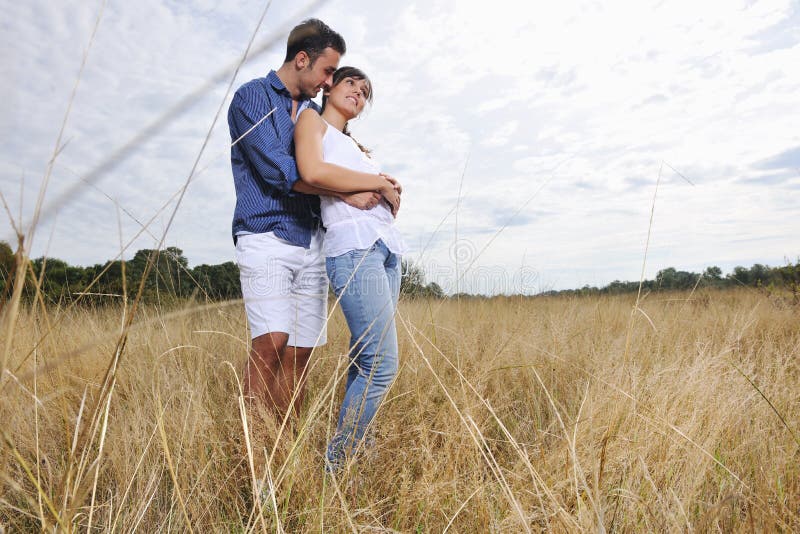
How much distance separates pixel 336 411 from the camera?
2359 millimetres

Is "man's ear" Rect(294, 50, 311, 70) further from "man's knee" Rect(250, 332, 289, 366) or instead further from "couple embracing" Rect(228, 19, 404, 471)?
"man's knee" Rect(250, 332, 289, 366)

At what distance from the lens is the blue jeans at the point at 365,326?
170cm

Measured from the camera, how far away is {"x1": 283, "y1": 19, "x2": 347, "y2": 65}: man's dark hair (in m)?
1.87

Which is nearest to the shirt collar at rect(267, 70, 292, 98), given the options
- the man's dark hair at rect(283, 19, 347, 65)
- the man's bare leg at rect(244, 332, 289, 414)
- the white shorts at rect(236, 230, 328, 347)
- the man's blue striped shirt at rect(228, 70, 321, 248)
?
the man's blue striped shirt at rect(228, 70, 321, 248)

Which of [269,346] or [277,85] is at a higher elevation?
[277,85]

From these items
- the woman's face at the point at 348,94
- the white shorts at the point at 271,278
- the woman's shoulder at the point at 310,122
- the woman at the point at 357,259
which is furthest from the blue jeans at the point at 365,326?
the woman's face at the point at 348,94

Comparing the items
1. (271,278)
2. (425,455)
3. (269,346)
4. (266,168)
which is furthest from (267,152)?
(425,455)

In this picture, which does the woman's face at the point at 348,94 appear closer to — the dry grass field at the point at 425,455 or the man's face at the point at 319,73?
the man's face at the point at 319,73

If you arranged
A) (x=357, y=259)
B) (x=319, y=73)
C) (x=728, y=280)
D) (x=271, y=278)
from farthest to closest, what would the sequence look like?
(x=728, y=280)
(x=319, y=73)
(x=271, y=278)
(x=357, y=259)

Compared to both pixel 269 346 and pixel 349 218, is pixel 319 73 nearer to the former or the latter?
pixel 349 218

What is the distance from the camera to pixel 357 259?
172 centimetres

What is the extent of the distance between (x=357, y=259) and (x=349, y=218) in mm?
164

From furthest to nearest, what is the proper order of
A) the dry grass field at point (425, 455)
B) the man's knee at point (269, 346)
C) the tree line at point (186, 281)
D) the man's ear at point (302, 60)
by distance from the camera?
the tree line at point (186, 281), the man's ear at point (302, 60), the man's knee at point (269, 346), the dry grass field at point (425, 455)

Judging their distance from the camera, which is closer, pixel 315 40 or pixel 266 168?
pixel 266 168
